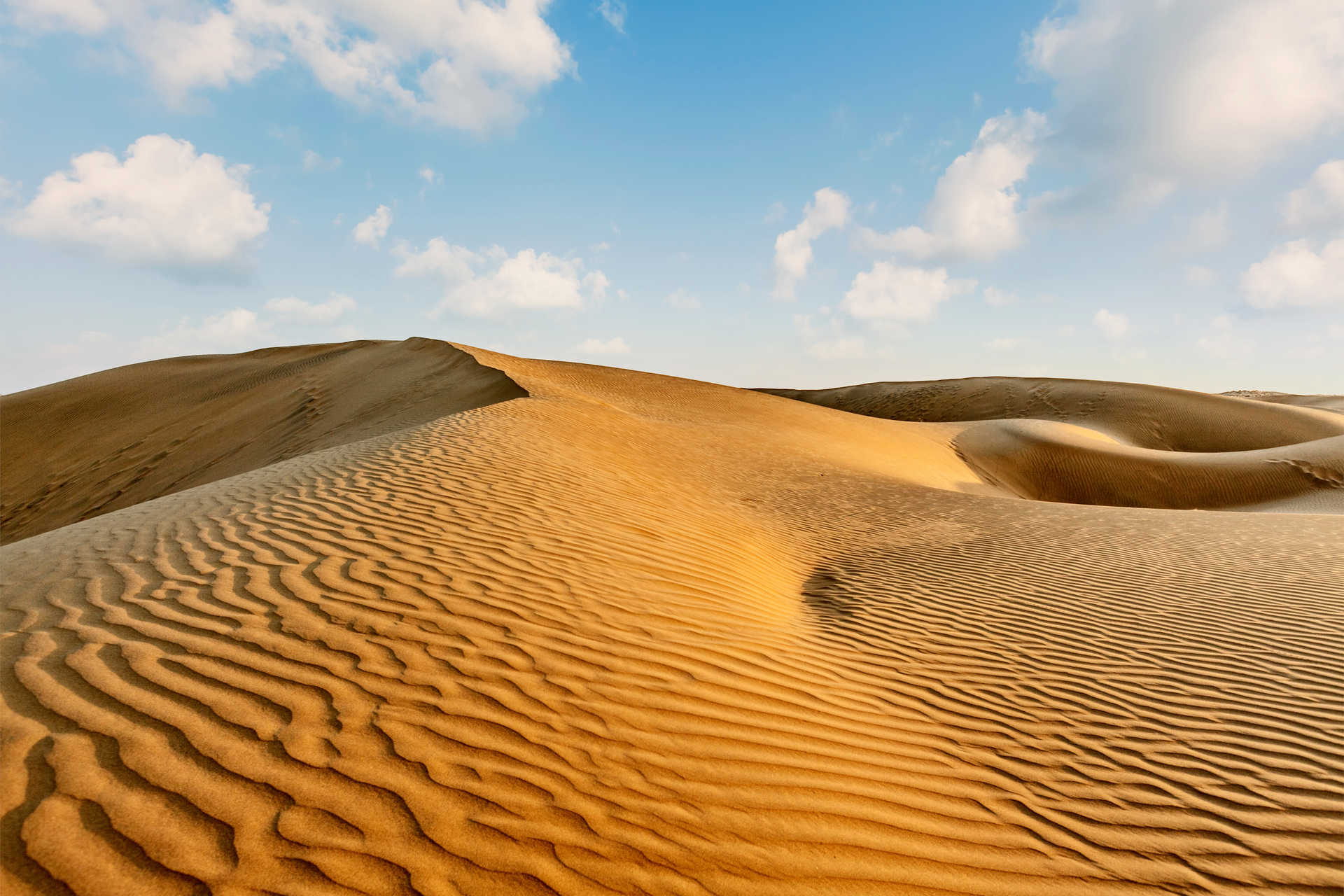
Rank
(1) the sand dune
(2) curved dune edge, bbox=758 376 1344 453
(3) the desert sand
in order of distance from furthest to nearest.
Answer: (1) the sand dune
(2) curved dune edge, bbox=758 376 1344 453
(3) the desert sand

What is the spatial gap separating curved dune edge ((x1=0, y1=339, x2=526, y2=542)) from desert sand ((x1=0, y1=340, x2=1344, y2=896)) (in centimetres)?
598

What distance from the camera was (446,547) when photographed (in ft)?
15.8

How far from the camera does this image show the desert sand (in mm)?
2211

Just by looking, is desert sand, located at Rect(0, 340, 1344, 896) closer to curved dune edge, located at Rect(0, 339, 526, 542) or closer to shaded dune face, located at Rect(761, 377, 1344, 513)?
curved dune edge, located at Rect(0, 339, 526, 542)

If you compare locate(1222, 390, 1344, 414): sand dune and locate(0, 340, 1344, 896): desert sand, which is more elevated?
locate(1222, 390, 1344, 414): sand dune

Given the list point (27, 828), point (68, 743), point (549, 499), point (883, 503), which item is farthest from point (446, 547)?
point (883, 503)

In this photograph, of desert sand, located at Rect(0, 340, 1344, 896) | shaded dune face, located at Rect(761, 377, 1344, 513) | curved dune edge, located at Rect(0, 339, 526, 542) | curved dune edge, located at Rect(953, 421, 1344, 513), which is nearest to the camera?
desert sand, located at Rect(0, 340, 1344, 896)

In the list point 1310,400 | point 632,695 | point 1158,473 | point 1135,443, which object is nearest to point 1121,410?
point 1135,443

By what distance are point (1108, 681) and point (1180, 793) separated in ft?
3.86

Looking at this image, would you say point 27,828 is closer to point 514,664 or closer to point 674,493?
point 514,664

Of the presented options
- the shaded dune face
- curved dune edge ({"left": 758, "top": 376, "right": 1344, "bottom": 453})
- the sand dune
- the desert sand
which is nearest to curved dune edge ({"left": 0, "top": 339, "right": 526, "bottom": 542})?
the desert sand

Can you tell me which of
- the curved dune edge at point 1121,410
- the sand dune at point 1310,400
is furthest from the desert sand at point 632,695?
the sand dune at point 1310,400

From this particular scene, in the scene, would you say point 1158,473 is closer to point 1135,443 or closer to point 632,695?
point 1135,443

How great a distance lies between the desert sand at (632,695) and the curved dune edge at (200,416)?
5.98 metres
